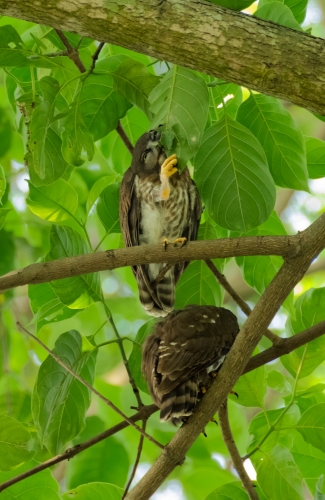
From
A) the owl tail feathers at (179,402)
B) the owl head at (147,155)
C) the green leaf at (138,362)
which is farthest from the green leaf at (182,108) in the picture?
the green leaf at (138,362)

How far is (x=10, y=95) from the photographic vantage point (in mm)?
3066

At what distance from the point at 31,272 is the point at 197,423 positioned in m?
0.79

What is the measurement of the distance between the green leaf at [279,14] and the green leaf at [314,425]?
1.41m

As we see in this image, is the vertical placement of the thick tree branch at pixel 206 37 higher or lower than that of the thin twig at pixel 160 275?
lower

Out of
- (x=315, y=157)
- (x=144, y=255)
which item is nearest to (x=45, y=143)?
(x=144, y=255)

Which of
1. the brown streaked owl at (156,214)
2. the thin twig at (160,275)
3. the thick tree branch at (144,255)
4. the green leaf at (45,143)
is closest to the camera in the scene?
the thick tree branch at (144,255)

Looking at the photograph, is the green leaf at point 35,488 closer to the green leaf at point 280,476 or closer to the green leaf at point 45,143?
the green leaf at point 280,476

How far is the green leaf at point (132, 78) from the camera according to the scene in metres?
2.56

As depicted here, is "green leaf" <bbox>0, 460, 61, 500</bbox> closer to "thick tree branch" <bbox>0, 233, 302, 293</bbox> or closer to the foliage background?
the foliage background

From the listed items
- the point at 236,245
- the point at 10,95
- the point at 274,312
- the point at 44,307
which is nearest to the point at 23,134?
the point at 10,95

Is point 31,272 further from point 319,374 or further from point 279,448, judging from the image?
point 319,374

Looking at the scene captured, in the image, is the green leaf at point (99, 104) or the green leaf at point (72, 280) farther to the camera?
the green leaf at point (99, 104)

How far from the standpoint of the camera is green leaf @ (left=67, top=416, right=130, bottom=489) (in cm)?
306

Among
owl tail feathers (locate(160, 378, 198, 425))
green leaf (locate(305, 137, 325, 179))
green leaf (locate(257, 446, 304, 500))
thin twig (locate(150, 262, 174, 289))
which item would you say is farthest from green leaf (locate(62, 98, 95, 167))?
green leaf (locate(257, 446, 304, 500))
